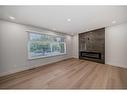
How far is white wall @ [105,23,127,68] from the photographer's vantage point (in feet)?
15.1

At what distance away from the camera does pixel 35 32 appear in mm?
4594

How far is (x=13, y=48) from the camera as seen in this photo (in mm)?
3680

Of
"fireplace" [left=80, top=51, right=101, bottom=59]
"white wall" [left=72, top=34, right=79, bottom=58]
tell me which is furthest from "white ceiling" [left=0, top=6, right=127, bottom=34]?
"white wall" [left=72, top=34, right=79, bottom=58]

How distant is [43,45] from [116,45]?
4.27 meters

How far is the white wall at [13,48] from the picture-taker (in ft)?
11.1

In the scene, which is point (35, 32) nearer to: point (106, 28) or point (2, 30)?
point (2, 30)

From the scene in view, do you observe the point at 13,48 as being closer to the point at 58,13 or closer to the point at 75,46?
the point at 58,13

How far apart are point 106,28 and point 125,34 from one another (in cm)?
122

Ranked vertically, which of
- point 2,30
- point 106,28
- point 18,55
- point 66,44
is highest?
point 106,28

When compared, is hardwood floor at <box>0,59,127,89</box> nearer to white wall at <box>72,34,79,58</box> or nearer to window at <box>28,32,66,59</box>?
window at <box>28,32,66,59</box>

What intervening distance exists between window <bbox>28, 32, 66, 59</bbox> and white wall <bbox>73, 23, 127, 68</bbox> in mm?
3296

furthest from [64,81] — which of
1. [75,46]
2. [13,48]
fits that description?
[75,46]
